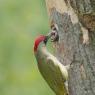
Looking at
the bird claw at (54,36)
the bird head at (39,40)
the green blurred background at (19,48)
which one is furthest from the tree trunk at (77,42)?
the green blurred background at (19,48)

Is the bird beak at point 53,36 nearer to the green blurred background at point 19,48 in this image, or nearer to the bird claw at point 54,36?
the bird claw at point 54,36

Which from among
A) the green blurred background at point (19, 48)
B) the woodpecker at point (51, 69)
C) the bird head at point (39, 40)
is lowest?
the green blurred background at point (19, 48)

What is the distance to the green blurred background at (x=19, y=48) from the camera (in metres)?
9.49

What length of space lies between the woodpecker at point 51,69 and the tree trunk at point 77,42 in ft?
0.22

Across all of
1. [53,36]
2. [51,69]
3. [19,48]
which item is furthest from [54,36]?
[19,48]

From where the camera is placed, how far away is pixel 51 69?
21.9 feet

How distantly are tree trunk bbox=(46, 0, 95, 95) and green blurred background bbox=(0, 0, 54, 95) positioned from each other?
2776 mm

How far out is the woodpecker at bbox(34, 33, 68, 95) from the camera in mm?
6578

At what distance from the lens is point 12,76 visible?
32.2ft

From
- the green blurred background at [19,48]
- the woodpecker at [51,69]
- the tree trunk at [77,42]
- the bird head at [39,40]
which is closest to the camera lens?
the tree trunk at [77,42]

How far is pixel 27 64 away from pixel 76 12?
11.2 feet

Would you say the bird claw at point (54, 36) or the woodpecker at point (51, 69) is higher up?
the bird claw at point (54, 36)

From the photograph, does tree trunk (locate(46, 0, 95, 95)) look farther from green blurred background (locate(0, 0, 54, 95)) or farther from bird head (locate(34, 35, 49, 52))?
Result: green blurred background (locate(0, 0, 54, 95))

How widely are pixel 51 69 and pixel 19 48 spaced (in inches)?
114
